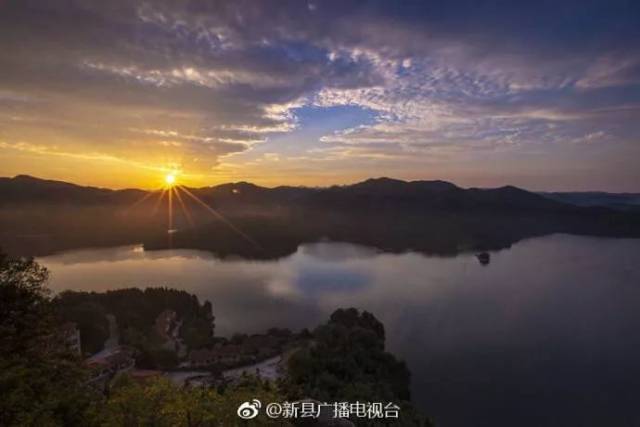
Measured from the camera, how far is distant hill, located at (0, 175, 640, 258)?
290 ft

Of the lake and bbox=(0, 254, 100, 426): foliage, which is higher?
bbox=(0, 254, 100, 426): foliage

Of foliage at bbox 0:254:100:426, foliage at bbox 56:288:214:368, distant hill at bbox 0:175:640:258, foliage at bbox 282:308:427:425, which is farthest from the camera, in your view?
distant hill at bbox 0:175:640:258

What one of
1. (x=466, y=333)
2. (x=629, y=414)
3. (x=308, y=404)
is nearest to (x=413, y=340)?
(x=466, y=333)

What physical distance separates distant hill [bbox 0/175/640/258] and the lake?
12.5m

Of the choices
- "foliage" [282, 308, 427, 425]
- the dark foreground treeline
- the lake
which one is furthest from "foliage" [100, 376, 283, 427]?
the lake

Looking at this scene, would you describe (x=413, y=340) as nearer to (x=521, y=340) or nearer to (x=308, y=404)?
(x=521, y=340)

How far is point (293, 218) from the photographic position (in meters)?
127

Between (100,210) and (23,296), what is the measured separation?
12254 centimetres

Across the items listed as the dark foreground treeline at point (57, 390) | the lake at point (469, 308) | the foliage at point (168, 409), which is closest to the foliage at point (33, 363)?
the dark foreground treeline at point (57, 390)

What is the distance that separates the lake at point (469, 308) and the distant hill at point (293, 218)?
1251cm

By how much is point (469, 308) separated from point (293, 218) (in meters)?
91.9

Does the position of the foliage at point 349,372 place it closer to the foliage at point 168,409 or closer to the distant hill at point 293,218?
the foliage at point 168,409

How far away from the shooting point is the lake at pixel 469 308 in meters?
21.6

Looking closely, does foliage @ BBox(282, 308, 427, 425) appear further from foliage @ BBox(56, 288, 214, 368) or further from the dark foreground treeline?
foliage @ BBox(56, 288, 214, 368)
